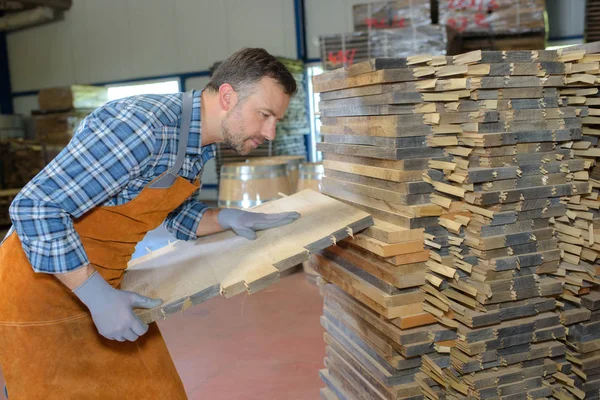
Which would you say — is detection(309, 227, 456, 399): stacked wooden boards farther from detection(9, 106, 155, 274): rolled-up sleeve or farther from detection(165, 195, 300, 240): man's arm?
detection(9, 106, 155, 274): rolled-up sleeve

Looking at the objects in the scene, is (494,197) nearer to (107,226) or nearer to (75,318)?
(107,226)

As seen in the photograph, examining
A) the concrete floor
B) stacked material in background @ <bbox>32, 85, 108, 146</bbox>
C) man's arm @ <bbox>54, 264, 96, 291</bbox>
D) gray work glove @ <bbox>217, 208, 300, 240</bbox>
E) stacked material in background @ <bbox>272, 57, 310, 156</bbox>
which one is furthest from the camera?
stacked material in background @ <bbox>32, 85, 108, 146</bbox>

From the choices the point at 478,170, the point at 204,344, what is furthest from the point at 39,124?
the point at 478,170

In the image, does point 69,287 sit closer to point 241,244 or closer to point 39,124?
point 241,244

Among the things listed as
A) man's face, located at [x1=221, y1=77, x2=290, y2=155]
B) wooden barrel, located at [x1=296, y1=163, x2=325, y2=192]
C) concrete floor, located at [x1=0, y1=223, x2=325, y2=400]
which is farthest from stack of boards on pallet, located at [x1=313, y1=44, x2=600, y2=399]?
wooden barrel, located at [x1=296, y1=163, x2=325, y2=192]

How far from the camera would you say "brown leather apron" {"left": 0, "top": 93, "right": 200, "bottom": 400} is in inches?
86.6

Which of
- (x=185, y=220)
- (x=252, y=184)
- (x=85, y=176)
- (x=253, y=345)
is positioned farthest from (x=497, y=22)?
(x=85, y=176)

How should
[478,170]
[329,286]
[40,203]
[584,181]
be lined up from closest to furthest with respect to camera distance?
[40,203], [478,170], [584,181], [329,286]

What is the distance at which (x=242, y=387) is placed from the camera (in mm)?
4000

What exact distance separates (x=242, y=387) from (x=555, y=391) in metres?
2.23

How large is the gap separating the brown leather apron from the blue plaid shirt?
0.12 m

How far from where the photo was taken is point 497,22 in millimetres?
7543

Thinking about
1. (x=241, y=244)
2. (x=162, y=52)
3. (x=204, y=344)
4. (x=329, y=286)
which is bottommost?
(x=204, y=344)

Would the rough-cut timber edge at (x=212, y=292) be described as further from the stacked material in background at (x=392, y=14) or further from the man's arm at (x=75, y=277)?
the stacked material in background at (x=392, y=14)
